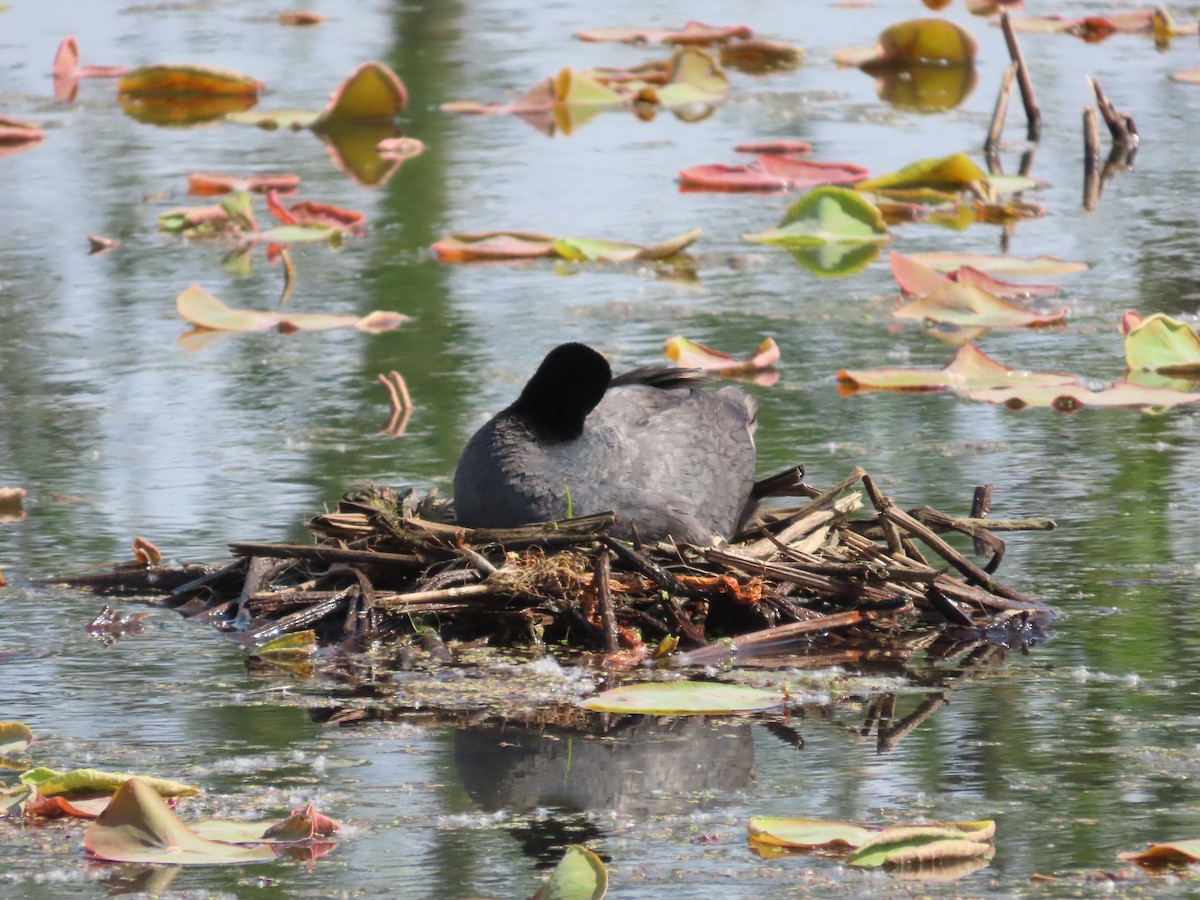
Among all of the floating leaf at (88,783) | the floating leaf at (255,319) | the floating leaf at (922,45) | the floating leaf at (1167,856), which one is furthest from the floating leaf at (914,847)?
the floating leaf at (922,45)

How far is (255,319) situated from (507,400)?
160 cm

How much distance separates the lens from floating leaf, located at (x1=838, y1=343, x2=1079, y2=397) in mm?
7520

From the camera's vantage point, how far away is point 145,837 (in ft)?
12.8

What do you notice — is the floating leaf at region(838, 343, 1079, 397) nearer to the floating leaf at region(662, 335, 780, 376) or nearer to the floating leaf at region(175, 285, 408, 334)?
the floating leaf at region(662, 335, 780, 376)

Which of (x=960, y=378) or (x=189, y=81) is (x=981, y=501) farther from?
(x=189, y=81)

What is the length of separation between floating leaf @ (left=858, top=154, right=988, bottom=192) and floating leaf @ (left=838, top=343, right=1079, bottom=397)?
281 centimetres

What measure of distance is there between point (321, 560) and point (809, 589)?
1232mm

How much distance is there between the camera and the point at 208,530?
6262 millimetres

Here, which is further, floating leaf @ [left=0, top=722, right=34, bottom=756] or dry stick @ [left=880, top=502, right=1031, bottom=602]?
dry stick @ [left=880, top=502, right=1031, bottom=602]

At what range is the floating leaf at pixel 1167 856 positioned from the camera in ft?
12.5

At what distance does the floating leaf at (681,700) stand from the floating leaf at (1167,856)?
3.70 ft

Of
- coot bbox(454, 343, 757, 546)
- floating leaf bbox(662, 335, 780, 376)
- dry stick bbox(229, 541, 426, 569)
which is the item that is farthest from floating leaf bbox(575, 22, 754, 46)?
dry stick bbox(229, 541, 426, 569)

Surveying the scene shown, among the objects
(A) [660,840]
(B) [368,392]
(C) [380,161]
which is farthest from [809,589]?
(C) [380,161]

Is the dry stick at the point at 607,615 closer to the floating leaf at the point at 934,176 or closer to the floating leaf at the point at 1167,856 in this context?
the floating leaf at the point at 1167,856
